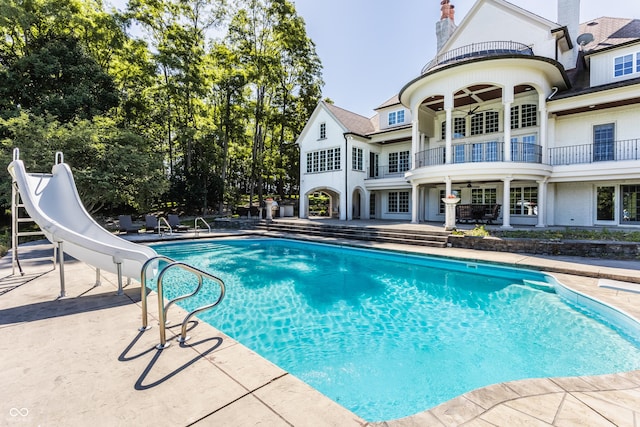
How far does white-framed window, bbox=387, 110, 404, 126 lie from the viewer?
20.5m

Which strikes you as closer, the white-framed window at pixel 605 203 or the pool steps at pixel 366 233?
the pool steps at pixel 366 233

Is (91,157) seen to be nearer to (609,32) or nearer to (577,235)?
(577,235)

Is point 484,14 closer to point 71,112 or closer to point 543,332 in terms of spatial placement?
point 543,332

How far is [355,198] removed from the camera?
22.9 m

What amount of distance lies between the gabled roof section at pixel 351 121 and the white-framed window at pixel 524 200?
9.99 meters

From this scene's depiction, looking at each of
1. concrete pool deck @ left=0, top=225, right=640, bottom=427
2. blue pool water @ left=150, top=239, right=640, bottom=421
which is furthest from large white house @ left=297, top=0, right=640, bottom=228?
concrete pool deck @ left=0, top=225, right=640, bottom=427

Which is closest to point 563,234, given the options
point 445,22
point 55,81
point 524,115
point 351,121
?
point 524,115

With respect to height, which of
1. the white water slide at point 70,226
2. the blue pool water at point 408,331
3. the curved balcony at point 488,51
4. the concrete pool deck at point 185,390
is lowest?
the blue pool water at point 408,331

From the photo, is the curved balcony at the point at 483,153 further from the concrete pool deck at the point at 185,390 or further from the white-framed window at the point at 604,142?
the concrete pool deck at the point at 185,390

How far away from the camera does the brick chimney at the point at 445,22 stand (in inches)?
792

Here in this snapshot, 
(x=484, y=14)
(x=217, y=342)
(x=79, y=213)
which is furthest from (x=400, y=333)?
(x=484, y=14)

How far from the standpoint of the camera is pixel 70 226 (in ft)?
20.0

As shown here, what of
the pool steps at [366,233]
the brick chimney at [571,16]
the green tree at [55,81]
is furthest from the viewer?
the green tree at [55,81]

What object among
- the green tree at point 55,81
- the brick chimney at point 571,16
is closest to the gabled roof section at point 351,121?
the brick chimney at point 571,16
